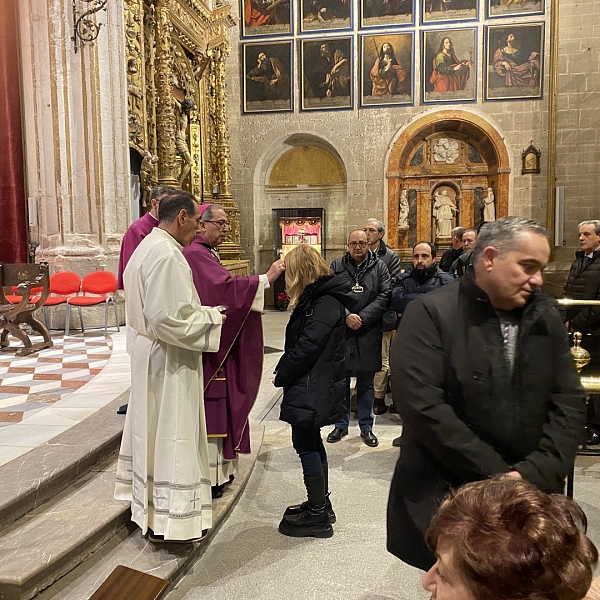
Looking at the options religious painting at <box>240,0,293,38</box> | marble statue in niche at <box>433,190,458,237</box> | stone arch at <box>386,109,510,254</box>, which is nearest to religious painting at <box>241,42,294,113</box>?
religious painting at <box>240,0,293,38</box>

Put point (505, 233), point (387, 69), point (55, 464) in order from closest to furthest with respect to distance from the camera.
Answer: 1. point (505, 233)
2. point (55, 464)
3. point (387, 69)

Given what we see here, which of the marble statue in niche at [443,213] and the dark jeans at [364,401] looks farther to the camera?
the marble statue in niche at [443,213]

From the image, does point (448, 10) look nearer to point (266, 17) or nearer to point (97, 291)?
point (266, 17)

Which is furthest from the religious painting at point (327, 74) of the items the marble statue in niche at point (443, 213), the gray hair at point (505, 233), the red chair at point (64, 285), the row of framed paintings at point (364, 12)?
the gray hair at point (505, 233)

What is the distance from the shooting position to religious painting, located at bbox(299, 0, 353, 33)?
49.0ft

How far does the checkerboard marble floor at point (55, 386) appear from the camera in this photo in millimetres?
3965

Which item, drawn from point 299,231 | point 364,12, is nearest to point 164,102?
point 299,231

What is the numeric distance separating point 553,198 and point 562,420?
14.1 m

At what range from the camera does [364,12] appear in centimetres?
1484

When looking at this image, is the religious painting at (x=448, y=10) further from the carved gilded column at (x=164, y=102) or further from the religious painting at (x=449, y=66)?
the carved gilded column at (x=164, y=102)

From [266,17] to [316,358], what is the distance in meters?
14.5

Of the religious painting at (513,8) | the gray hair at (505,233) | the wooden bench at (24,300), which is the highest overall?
the religious painting at (513,8)

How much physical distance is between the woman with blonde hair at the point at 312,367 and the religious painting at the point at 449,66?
13.0 meters

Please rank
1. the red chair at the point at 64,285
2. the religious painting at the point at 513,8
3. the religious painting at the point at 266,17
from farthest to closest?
the religious painting at the point at 266,17 < the religious painting at the point at 513,8 < the red chair at the point at 64,285
